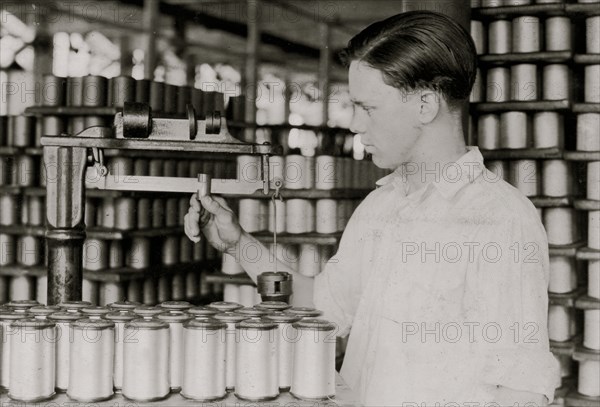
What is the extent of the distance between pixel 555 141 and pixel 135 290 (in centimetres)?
226

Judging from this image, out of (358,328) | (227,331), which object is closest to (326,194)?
(358,328)

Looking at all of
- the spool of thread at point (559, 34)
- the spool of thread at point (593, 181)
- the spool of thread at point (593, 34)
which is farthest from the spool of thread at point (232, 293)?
the spool of thread at point (593, 34)

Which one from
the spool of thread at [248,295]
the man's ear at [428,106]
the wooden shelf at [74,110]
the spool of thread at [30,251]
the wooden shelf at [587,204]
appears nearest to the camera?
the man's ear at [428,106]

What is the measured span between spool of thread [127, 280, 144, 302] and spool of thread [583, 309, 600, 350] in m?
2.24

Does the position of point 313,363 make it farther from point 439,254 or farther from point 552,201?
point 552,201

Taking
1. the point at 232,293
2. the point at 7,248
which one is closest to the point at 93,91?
the point at 7,248

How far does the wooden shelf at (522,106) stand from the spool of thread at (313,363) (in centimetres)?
226

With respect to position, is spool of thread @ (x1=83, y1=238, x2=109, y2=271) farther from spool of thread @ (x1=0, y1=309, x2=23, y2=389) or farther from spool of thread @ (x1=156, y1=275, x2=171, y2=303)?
spool of thread @ (x1=0, y1=309, x2=23, y2=389)

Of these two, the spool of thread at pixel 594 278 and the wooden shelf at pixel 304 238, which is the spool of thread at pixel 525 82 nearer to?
the spool of thread at pixel 594 278

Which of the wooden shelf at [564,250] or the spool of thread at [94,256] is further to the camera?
the spool of thread at [94,256]

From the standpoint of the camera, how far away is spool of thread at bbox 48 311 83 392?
1.53m

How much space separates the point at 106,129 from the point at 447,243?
794 mm

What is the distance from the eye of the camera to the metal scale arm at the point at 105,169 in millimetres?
1754

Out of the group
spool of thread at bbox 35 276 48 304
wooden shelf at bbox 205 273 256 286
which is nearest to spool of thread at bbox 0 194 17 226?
spool of thread at bbox 35 276 48 304
